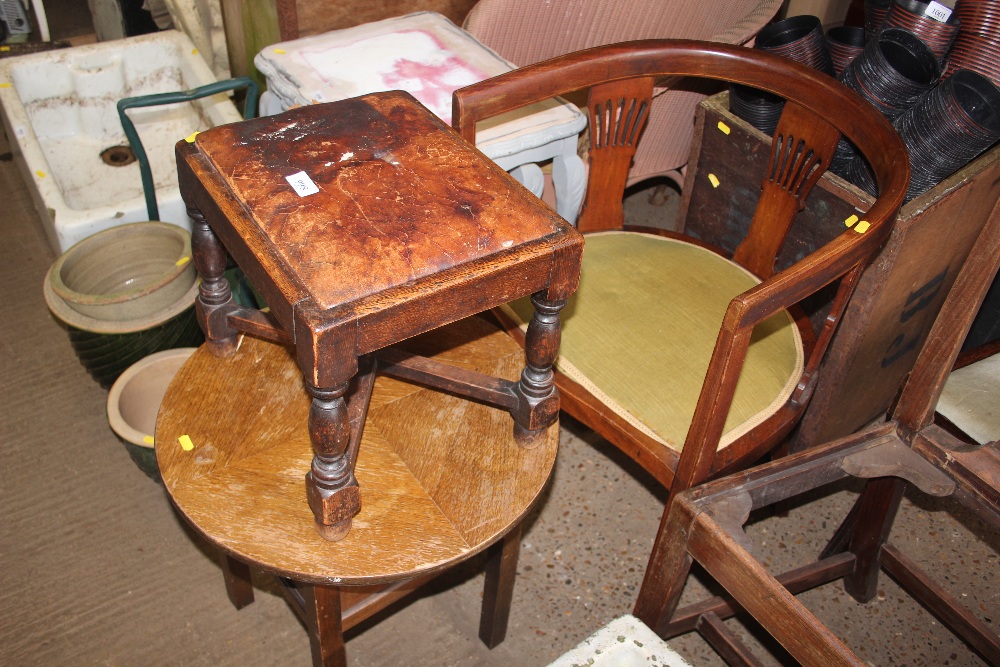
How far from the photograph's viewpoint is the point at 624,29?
2561 millimetres

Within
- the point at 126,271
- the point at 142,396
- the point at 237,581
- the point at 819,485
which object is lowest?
the point at 237,581

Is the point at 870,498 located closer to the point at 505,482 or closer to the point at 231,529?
the point at 505,482

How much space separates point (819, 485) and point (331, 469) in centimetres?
86

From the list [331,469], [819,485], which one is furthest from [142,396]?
[819,485]

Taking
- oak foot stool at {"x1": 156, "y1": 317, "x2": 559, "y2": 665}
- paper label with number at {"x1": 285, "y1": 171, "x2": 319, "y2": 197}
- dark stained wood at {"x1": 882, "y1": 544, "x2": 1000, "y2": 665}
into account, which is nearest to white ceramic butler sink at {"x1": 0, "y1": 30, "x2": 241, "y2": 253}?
oak foot stool at {"x1": 156, "y1": 317, "x2": 559, "y2": 665}

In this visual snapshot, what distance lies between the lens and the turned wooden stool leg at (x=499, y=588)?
169 cm

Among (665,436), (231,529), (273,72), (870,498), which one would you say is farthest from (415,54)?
(870,498)

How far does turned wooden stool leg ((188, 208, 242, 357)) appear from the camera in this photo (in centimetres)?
144

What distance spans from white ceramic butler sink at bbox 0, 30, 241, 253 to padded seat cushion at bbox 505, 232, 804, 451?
1.37 meters

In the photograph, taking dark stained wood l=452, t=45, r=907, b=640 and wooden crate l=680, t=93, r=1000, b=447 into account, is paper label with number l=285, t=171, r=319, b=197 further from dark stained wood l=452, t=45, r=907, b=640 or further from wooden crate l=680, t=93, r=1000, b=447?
wooden crate l=680, t=93, r=1000, b=447

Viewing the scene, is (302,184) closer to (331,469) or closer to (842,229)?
(331,469)

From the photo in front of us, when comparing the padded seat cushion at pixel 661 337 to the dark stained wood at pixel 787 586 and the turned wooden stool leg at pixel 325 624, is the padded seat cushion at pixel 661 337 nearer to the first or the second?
the dark stained wood at pixel 787 586

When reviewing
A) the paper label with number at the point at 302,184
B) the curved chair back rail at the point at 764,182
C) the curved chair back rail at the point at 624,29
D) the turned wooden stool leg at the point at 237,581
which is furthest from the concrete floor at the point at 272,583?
the paper label with number at the point at 302,184

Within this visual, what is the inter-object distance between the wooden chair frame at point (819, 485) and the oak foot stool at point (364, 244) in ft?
1.05
